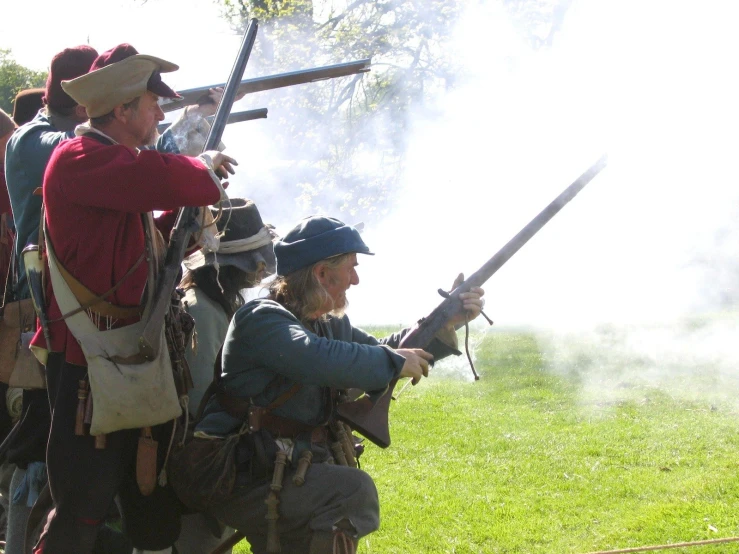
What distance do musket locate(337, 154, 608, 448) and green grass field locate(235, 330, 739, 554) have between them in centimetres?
151

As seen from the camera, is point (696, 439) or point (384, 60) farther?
point (384, 60)

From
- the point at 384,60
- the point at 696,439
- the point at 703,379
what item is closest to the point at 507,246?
the point at 696,439

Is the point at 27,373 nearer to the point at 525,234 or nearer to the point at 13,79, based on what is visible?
the point at 525,234

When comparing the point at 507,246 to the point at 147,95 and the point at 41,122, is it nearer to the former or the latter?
the point at 147,95

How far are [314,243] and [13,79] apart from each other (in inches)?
1373

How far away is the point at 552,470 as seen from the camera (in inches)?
219

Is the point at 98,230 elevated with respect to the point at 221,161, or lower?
lower

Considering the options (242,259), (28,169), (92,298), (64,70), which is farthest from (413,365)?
(64,70)

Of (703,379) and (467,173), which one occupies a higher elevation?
(467,173)

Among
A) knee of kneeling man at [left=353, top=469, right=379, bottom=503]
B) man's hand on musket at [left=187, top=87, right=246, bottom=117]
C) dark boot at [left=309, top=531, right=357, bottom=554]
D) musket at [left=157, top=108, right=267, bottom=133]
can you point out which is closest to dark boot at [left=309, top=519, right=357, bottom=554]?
dark boot at [left=309, top=531, right=357, bottom=554]

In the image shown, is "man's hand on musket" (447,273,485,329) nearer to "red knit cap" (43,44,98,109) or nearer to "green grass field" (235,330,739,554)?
"green grass field" (235,330,739,554)

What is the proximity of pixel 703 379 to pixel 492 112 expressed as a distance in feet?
19.3

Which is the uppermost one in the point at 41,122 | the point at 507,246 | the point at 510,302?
the point at 41,122

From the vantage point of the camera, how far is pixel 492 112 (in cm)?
1245
